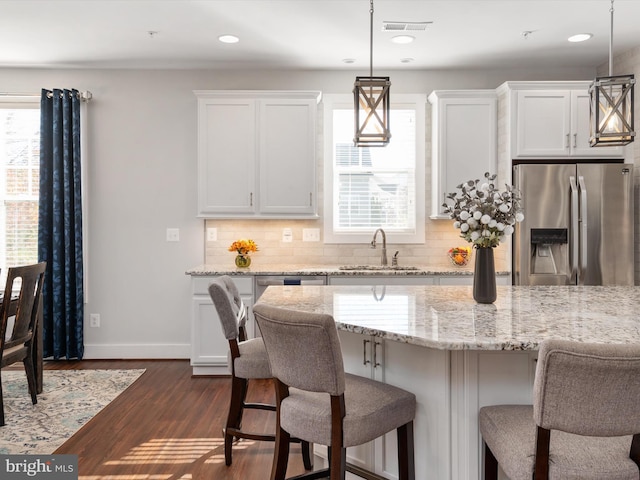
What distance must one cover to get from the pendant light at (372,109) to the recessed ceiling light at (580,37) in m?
2.53

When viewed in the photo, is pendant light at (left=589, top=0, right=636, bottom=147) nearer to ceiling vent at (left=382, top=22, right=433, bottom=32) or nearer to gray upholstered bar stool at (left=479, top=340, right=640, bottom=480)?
gray upholstered bar stool at (left=479, top=340, right=640, bottom=480)

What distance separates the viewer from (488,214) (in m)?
2.42

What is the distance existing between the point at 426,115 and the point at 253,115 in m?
1.68

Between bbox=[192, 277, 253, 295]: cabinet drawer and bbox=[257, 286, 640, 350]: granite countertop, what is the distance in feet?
4.01

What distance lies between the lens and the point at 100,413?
3.48m

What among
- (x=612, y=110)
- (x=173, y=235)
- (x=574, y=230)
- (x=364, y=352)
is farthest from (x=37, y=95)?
(x=574, y=230)

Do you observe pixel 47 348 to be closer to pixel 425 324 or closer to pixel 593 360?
pixel 425 324

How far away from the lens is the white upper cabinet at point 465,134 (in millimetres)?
4602

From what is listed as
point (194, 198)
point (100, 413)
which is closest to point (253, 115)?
point (194, 198)

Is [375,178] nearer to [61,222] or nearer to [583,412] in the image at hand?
[61,222]

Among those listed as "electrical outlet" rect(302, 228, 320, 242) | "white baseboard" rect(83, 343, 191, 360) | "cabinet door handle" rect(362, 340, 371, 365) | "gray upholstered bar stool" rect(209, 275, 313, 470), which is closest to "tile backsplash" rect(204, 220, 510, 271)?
"electrical outlet" rect(302, 228, 320, 242)

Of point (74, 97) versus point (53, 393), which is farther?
point (74, 97)

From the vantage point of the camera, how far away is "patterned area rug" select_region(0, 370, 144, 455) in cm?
298

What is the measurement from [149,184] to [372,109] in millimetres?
3155
